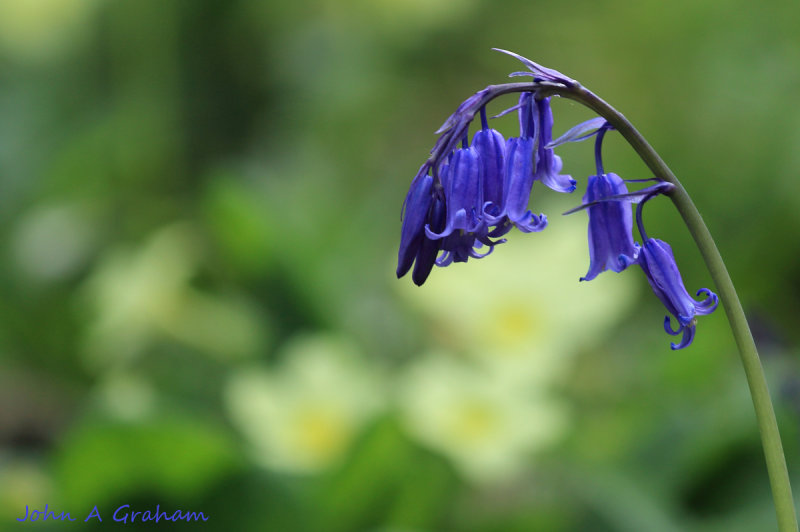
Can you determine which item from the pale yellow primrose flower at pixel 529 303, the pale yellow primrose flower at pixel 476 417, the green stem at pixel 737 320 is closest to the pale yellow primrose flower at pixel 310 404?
the pale yellow primrose flower at pixel 476 417

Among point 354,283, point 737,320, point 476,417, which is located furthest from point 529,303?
point 737,320

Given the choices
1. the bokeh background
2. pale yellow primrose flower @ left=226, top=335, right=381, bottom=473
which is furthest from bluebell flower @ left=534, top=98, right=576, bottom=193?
pale yellow primrose flower @ left=226, top=335, right=381, bottom=473

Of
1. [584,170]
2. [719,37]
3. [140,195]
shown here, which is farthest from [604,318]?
[140,195]

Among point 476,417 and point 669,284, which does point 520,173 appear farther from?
point 476,417

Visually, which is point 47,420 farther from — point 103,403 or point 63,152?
point 63,152

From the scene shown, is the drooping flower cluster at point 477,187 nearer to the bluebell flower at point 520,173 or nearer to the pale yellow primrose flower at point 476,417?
the bluebell flower at point 520,173

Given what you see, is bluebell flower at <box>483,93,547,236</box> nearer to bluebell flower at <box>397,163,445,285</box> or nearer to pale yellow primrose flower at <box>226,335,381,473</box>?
bluebell flower at <box>397,163,445,285</box>
